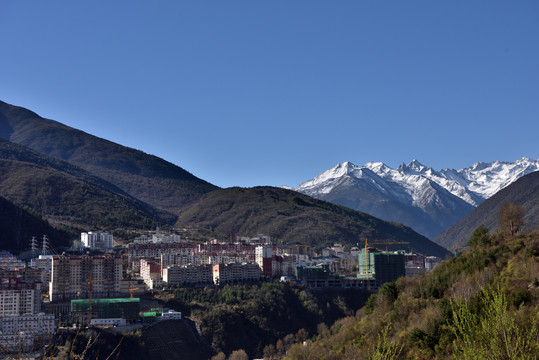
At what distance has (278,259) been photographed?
5931 cm

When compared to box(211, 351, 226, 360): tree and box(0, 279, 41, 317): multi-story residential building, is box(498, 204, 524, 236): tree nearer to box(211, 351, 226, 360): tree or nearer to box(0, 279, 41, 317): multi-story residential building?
box(211, 351, 226, 360): tree

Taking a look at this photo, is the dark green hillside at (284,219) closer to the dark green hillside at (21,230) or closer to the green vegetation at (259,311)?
the dark green hillside at (21,230)

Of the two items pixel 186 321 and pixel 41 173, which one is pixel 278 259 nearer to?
pixel 186 321

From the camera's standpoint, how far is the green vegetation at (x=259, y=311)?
140 feet

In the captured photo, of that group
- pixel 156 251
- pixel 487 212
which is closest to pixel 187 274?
pixel 156 251

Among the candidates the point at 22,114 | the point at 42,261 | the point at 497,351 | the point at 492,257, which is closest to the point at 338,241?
the point at 42,261

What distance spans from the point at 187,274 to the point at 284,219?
4378 cm

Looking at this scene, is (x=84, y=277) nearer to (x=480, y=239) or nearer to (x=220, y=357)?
(x=220, y=357)

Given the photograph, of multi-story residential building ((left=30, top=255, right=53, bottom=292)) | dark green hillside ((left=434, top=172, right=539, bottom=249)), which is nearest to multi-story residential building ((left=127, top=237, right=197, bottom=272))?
multi-story residential building ((left=30, top=255, right=53, bottom=292))

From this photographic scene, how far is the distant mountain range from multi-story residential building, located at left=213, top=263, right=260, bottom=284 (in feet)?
62.6

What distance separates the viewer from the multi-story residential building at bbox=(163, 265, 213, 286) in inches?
2008

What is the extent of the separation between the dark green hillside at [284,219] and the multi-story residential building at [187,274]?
34.2 metres

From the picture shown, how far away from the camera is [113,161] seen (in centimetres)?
13950

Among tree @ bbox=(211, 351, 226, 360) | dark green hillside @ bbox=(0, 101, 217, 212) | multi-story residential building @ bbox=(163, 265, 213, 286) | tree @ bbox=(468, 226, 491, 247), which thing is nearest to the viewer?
tree @ bbox=(468, 226, 491, 247)
